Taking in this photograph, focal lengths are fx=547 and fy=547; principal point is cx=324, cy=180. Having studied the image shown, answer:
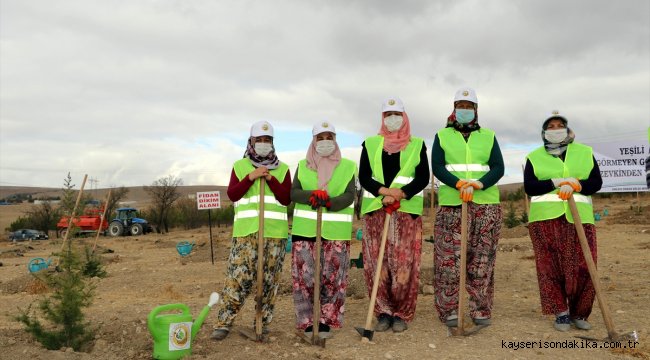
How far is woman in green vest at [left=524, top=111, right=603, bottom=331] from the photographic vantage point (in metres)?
5.00

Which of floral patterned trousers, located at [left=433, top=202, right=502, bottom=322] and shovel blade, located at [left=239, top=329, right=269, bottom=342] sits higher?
floral patterned trousers, located at [left=433, top=202, right=502, bottom=322]

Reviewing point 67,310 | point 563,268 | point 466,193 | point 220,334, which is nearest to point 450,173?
point 466,193

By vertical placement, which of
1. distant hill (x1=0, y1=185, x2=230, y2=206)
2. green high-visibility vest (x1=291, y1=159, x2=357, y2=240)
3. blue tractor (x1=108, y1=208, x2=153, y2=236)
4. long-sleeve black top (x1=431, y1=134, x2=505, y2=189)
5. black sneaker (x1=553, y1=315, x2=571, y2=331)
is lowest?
black sneaker (x1=553, y1=315, x2=571, y2=331)

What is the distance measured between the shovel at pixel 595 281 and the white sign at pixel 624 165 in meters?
11.8

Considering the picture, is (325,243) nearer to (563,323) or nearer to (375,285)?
(375,285)

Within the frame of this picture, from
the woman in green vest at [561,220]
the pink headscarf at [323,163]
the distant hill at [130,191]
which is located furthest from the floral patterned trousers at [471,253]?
the distant hill at [130,191]

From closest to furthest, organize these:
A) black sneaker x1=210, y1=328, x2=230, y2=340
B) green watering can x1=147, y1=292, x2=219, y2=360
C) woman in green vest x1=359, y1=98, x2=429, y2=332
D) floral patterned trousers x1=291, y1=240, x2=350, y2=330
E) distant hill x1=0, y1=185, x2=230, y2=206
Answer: green watering can x1=147, y1=292, x2=219, y2=360
black sneaker x1=210, y1=328, x2=230, y2=340
floral patterned trousers x1=291, y1=240, x2=350, y2=330
woman in green vest x1=359, y1=98, x2=429, y2=332
distant hill x1=0, y1=185, x2=230, y2=206

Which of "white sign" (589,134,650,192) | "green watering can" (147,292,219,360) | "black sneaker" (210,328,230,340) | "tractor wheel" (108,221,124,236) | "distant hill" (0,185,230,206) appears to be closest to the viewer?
"green watering can" (147,292,219,360)

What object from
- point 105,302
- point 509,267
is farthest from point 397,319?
point 509,267

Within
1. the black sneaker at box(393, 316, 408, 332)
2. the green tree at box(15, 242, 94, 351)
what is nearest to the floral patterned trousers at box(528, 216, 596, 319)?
the black sneaker at box(393, 316, 408, 332)

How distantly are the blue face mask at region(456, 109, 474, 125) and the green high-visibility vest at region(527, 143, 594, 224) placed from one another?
75cm

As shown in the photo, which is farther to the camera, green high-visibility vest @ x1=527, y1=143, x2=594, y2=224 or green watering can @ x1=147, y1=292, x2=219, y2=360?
green high-visibility vest @ x1=527, y1=143, x2=594, y2=224

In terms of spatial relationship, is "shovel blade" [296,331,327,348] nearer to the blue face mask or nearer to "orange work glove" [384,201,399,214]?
"orange work glove" [384,201,399,214]

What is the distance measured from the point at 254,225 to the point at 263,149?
0.69 metres
